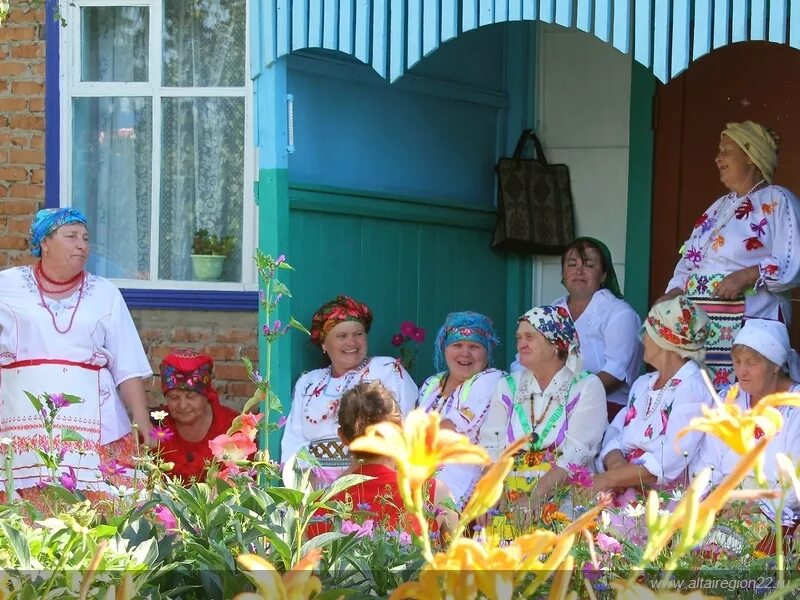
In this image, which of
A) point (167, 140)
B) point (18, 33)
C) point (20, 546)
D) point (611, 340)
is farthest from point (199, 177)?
point (20, 546)

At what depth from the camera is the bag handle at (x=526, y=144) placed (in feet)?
21.1

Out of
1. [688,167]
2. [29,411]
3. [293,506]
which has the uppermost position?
[688,167]

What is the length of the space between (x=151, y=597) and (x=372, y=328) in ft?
12.2

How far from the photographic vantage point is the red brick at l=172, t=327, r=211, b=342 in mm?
6422

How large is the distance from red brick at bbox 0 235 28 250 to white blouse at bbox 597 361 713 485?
337 cm

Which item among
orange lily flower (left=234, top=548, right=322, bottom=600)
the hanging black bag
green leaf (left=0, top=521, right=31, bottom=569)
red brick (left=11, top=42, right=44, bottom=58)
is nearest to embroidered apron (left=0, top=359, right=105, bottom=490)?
red brick (left=11, top=42, right=44, bottom=58)

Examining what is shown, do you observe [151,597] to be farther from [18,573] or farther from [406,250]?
[406,250]

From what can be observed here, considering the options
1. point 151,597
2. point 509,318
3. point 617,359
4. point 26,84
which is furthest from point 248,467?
point 26,84

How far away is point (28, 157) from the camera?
6.59 m

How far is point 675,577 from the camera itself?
2498 millimetres

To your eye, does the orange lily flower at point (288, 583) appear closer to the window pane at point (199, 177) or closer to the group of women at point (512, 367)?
the group of women at point (512, 367)

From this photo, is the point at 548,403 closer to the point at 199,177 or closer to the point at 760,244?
the point at 760,244

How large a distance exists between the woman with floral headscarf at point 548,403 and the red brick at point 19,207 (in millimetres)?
2865

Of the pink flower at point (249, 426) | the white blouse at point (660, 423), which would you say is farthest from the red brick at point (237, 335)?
the pink flower at point (249, 426)
